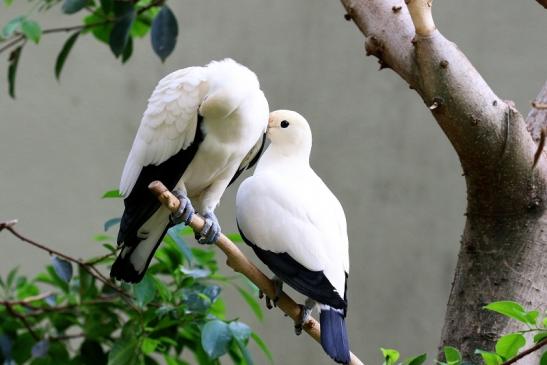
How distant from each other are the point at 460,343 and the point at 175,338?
79 cm

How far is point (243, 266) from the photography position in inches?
57.7

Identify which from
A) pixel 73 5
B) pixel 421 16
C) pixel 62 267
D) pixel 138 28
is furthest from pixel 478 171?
pixel 138 28

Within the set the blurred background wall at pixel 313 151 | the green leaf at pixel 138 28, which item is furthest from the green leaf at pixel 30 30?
the blurred background wall at pixel 313 151

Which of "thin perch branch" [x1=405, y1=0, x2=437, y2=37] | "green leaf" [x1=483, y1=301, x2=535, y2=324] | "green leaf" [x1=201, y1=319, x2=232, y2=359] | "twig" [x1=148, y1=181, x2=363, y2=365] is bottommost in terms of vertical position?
"green leaf" [x1=201, y1=319, x2=232, y2=359]

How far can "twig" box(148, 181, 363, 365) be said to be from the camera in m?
1.45

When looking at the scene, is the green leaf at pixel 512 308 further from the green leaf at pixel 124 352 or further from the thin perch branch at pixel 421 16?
the green leaf at pixel 124 352

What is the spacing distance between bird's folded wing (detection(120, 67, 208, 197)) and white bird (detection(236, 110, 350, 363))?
151 millimetres

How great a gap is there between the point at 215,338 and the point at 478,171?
2.05ft

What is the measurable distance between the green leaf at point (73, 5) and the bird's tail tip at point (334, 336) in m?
0.97

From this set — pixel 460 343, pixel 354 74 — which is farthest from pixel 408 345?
pixel 460 343

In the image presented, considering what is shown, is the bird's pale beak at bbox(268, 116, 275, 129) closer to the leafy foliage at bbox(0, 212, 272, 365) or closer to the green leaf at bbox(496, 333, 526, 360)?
the leafy foliage at bbox(0, 212, 272, 365)

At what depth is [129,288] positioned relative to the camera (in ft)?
6.75

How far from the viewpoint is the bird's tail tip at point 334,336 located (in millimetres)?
1350

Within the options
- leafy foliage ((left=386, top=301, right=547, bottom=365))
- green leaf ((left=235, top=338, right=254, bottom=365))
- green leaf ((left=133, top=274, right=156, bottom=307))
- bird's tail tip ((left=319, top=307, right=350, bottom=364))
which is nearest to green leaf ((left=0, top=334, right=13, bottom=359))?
green leaf ((left=133, top=274, right=156, bottom=307))
